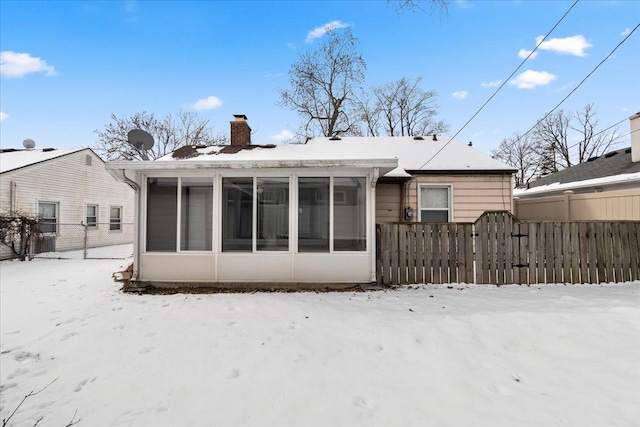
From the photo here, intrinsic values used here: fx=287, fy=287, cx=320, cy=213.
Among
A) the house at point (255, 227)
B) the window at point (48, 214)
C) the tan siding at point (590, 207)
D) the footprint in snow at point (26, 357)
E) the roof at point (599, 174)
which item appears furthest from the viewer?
the window at point (48, 214)

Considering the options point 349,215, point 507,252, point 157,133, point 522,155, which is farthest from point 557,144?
point 157,133

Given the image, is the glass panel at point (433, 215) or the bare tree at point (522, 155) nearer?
the glass panel at point (433, 215)

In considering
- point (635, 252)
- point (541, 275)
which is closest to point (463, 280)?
point (541, 275)

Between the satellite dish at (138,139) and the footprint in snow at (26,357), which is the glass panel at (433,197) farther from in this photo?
the footprint in snow at (26,357)

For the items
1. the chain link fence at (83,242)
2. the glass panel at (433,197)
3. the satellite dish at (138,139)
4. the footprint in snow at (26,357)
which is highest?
the satellite dish at (138,139)

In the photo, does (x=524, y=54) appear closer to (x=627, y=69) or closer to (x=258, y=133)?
(x=627, y=69)

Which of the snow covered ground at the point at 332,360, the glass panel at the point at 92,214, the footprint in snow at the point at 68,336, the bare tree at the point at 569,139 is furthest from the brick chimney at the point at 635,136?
the glass panel at the point at 92,214

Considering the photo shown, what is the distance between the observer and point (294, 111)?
19.7 metres

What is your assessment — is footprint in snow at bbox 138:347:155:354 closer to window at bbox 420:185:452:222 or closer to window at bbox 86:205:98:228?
window at bbox 420:185:452:222

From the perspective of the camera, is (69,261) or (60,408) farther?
(69,261)

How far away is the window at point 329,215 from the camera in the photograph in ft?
19.3

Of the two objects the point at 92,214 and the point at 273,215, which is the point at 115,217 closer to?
the point at 92,214

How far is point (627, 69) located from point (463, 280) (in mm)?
8550

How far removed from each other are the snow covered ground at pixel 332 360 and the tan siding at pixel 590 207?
2752mm
